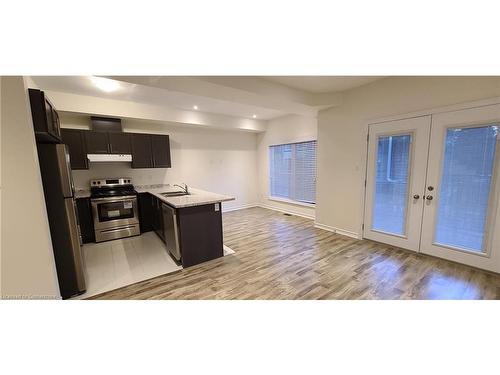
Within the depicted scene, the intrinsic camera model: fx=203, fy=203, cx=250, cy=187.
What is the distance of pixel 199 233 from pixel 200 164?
Result: 3.01m

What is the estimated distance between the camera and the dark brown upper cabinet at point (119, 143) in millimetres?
3898

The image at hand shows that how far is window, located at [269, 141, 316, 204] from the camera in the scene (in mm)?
4945

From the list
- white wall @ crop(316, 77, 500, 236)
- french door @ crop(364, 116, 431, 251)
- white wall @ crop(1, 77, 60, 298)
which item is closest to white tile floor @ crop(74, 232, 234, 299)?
white wall @ crop(1, 77, 60, 298)

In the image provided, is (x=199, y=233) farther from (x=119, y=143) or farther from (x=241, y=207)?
(x=241, y=207)

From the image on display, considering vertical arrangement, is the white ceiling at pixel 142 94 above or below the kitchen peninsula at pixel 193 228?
above

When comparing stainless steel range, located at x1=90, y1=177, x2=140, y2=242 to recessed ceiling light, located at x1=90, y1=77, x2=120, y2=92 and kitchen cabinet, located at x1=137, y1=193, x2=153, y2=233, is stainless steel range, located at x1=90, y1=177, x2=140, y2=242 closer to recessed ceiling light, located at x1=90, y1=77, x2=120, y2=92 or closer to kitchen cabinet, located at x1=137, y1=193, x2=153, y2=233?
kitchen cabinet, located at x1=137, y1=193, x2=153, y2=233

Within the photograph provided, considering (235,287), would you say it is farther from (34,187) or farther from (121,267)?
(34,187)

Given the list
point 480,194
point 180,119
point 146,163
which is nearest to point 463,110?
point 480,194

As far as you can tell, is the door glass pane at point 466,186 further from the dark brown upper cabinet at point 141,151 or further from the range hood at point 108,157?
the range hood at point 108,157

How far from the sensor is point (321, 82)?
311 centimetres

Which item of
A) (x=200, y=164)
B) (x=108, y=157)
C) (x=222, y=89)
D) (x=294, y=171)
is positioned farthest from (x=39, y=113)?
(x=294, y=171)

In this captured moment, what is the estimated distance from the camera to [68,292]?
2102mm

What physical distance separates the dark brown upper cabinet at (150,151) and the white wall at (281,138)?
2830 mm

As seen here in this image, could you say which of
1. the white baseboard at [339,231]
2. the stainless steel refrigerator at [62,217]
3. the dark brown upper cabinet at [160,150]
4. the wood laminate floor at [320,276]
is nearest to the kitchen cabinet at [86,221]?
the dark brown upper cabinet at [160,150]
